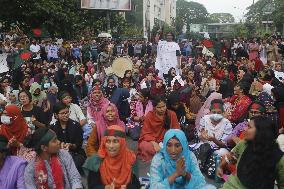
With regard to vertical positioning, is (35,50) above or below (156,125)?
above

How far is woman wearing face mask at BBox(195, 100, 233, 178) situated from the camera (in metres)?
6.10

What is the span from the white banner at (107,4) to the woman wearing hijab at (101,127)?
83.5 feet

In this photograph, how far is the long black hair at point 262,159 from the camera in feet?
11.4

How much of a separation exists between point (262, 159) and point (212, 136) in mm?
2583

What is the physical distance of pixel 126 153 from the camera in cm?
439

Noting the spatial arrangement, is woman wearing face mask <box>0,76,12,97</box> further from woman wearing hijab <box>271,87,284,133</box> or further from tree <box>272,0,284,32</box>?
tree <box>272,0,284,32</box>

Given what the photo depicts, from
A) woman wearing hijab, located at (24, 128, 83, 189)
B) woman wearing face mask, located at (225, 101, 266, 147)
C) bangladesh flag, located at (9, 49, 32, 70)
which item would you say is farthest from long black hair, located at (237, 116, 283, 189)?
bangladesh flag, located at (9, 49, 32, 70)

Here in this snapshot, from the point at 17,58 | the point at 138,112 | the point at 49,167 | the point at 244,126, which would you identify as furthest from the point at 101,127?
the point at 17,58

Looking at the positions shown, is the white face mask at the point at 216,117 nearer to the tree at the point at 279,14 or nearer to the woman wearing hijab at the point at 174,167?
the woman wearing hijab at the point at 174,167

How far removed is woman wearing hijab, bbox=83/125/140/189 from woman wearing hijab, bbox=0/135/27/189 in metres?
0.59

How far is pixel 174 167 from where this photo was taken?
419 cm

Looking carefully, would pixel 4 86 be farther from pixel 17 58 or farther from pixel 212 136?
pixel 17 58

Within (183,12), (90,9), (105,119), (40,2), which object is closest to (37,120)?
(105,119)

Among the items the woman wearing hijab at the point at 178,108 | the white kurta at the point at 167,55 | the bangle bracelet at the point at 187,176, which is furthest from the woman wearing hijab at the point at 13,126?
the white kurta at the point at 167,55
